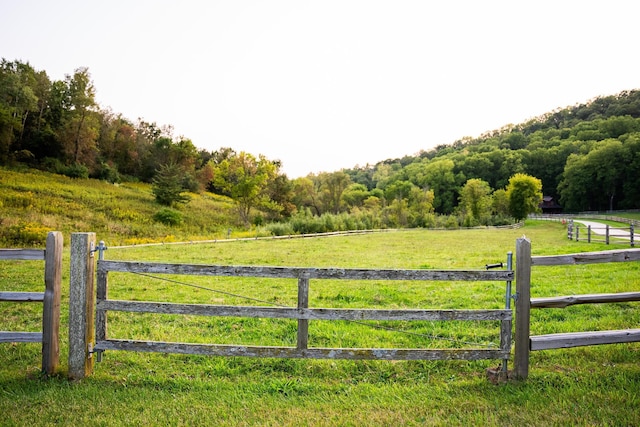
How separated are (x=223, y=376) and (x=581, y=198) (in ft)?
348

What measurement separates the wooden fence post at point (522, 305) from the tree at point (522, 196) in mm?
72305

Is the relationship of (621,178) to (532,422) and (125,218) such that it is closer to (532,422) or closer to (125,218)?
(125,218)

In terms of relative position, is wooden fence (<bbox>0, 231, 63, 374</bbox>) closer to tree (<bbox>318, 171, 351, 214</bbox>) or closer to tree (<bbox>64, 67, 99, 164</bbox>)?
tree (<bbox>64, 67, 99, 164</bbox>)

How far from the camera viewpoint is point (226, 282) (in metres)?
11.7

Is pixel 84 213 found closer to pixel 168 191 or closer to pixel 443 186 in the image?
pixel 168 191

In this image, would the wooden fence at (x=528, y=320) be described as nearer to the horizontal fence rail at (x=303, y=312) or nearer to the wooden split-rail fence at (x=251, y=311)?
the wooden split-rail fence at (x=251, y=311)

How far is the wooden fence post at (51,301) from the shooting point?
4703mm

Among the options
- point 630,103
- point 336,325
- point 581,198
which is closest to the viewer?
point 336,325

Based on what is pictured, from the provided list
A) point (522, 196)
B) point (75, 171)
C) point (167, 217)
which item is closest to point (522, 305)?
point (167, 217)

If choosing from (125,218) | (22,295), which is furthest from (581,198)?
(22,295)

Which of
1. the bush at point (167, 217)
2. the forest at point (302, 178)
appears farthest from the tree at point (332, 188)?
the bush at point (167, 217)

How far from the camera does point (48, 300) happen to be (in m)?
4.75

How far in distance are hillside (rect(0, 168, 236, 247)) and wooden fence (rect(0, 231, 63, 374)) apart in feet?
65.7

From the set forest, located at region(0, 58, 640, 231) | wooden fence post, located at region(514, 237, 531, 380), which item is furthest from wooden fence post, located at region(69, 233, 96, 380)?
forest, located at region(0, 58, 640, 231)
